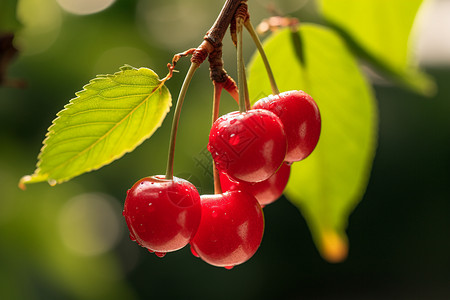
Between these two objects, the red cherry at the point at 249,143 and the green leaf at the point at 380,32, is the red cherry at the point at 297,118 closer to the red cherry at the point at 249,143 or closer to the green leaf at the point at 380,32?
the red cherry at the point at 249,143

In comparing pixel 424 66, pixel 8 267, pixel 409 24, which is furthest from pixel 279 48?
pixel 424 66

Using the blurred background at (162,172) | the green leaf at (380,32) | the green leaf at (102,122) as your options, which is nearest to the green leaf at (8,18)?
the blurred background at (162,172)

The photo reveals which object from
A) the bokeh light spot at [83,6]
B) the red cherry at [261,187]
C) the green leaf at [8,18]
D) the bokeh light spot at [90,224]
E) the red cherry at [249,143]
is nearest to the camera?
the red cherry at [249,143]

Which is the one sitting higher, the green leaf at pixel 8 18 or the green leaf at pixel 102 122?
the green leaf at pixel 8 18

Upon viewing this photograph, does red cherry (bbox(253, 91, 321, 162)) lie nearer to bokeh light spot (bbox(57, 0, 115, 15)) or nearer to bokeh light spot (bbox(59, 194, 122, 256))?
bokeh light spot (bbox(59, 194, 122, 256))

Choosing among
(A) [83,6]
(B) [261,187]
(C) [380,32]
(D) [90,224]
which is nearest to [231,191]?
(B) [261,187]

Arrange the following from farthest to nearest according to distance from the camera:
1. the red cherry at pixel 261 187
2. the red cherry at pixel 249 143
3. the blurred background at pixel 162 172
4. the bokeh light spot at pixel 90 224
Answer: the bokeh light spot at pixel 90 224, the blurred background at pixel 162 172, the red cherry at pixel 261 187, the red cherry at pixel 249 143

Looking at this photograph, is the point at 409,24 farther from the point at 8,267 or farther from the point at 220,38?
the point at 8,267
